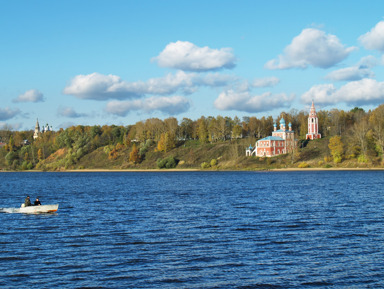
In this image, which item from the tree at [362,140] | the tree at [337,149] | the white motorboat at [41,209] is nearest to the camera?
the white motorboat at [41,209]

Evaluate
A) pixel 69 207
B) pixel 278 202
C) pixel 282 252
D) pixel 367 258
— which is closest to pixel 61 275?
pixel 282 252

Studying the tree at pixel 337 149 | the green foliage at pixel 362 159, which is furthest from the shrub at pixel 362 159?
the tree at pixel 337 149

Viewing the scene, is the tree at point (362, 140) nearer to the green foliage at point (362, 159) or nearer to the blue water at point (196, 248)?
the green foliage at point (362, 159)

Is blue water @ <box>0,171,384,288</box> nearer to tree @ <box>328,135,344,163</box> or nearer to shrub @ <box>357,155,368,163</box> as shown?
shrub @ <box>357,155,368,163</box>

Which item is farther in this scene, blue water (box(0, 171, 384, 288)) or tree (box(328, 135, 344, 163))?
tree (box(328, 135, 344, 163))

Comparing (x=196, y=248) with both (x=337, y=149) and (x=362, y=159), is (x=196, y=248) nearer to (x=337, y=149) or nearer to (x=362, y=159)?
(x=362, y=159)

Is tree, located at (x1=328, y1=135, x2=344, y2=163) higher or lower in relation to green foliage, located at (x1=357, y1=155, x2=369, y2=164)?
higher

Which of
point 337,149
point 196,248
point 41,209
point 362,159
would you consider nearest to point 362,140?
point 362,159

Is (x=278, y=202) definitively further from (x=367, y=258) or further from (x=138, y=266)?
(x=138, y=266)

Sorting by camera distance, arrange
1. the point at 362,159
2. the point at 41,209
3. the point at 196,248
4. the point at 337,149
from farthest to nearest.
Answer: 1. the point at 337,149
2. the point at 362,159
3. the point at 41,209
4. the point at 196,248

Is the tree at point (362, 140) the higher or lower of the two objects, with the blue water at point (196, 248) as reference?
higher

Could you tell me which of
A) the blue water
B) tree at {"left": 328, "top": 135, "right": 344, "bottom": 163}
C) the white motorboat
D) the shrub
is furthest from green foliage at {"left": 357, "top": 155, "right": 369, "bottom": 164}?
the white motorboat

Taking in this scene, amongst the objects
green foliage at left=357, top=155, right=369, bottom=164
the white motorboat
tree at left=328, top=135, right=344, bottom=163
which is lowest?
the white motorboat

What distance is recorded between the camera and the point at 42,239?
115 feet
